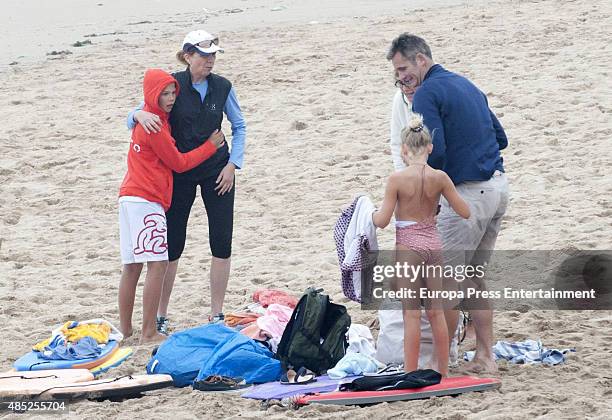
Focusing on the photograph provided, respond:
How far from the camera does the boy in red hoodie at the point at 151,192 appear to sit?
6.84 metres

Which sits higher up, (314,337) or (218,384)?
(314,337)

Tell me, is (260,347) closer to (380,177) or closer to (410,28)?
(380,177)

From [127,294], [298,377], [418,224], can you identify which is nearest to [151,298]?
[127,294]

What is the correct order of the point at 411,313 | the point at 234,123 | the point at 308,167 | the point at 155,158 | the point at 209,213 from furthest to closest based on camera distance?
1. the point at 308,167
2. the point at 234,123
3. the point at 209,213
4. the point at 155,158
5. the point at 411,313

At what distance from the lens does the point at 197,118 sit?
7.07 meters

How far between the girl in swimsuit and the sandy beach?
414 mm

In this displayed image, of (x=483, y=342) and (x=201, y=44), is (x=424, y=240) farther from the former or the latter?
(x=201, y=44)

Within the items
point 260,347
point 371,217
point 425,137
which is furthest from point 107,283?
point 425,137

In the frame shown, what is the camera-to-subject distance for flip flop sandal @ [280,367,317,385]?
5898 millimetres

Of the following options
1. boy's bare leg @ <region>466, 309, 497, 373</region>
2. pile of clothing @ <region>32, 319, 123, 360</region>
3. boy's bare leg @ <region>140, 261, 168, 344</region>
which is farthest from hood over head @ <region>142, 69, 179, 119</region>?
boy's bare leg @ <region>466, 309, 497, 373</region>

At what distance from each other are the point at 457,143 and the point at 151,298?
7.35 ft

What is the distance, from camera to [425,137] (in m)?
5.60

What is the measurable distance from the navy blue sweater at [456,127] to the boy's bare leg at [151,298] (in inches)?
78.6

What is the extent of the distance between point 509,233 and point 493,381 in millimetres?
3022
